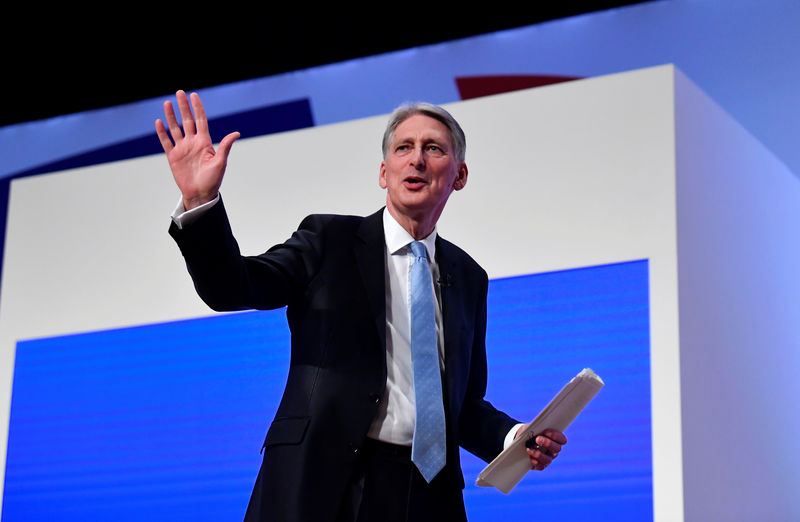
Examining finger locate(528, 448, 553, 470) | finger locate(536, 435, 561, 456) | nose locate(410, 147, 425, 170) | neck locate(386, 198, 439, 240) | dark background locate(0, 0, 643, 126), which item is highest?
dark background locate(0, 0, 643, 126)

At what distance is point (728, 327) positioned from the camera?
157 inches

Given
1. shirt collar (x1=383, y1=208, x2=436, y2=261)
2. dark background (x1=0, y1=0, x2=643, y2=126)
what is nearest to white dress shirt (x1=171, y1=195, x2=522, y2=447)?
shirt collar (x1=383, y1=208, x2=436, y2=261)

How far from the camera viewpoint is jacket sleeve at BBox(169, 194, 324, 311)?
1.93 meters

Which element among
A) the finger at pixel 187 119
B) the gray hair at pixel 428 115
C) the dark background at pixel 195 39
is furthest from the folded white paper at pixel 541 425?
the dark background at pixel 195 39

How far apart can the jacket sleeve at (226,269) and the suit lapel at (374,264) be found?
17cm

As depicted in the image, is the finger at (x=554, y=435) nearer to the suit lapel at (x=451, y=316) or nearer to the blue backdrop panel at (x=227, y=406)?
the suit lapel at (x=451, y=316)

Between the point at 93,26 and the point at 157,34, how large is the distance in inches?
16.5

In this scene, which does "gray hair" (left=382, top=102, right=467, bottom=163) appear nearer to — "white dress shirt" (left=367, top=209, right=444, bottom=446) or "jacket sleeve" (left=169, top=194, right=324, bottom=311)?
"white dress shirt" (left=367, top=209, right=444, bottom=446)

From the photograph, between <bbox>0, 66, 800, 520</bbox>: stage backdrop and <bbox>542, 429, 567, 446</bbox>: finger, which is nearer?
<bbox>542, 429, 567, 446</bbox>: finger

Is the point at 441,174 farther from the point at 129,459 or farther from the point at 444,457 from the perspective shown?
the point at 129,459

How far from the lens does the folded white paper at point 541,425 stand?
7.02 feet

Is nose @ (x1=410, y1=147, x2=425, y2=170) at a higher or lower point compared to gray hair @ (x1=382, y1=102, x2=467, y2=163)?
lower

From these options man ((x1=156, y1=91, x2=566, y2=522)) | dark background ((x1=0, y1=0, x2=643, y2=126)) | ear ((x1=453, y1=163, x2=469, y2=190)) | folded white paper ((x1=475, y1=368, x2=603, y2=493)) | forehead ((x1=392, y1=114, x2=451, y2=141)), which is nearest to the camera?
man ((x1=156, y1=91, x2=566, y2=522))

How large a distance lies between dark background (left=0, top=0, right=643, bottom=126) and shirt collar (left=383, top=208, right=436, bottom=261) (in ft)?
12.7
